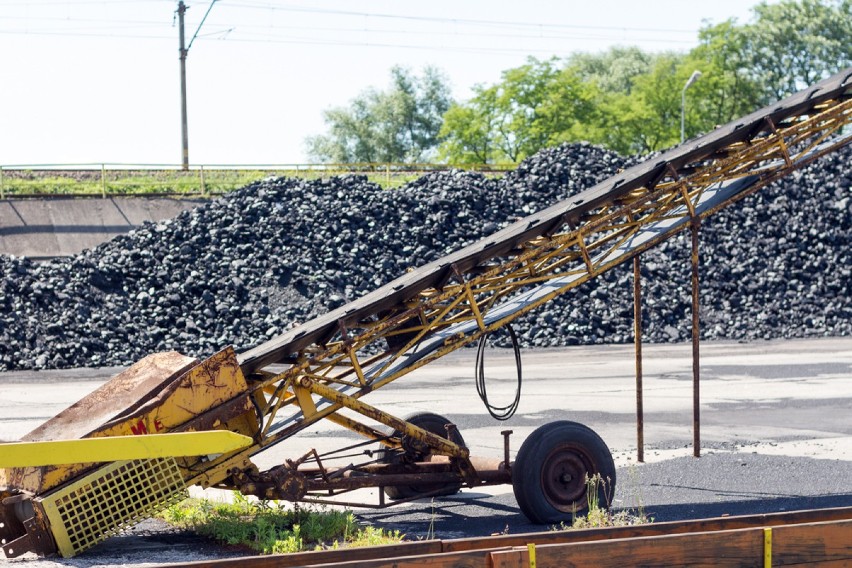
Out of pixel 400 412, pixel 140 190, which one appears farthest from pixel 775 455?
pixel 140 190

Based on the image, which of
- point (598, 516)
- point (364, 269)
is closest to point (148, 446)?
point (598, 516)

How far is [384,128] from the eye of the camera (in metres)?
104

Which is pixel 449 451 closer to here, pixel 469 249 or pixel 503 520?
pixel 503 520

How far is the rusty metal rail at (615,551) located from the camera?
495 centimetres

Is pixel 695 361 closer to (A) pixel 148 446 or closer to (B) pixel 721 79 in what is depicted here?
(A) pixel 148 446

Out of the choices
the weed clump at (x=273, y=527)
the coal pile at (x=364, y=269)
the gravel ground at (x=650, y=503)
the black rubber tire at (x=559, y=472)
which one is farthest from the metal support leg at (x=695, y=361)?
the coal pile at (x=364, y=269)

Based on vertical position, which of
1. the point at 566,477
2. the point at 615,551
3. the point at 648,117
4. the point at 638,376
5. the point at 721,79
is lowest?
the point at 566,477

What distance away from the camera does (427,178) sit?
35.1 metres

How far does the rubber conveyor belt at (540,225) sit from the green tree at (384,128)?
302 feet

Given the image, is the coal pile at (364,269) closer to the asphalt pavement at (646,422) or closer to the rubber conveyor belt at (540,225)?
the asphalt pavement at (646,422)

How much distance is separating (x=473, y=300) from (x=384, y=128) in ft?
315

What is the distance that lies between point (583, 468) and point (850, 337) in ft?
77.4

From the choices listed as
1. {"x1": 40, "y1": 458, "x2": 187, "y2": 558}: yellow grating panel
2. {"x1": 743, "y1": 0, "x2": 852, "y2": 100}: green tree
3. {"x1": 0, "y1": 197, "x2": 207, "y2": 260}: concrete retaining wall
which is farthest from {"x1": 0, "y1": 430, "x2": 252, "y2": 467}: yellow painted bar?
{"x1": 743, "y1": 0, "x2": 852, "y2": 100}: green tree

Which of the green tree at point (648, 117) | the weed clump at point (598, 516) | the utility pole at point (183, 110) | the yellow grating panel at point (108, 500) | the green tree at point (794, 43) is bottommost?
the weed clump at point (598, 516)
